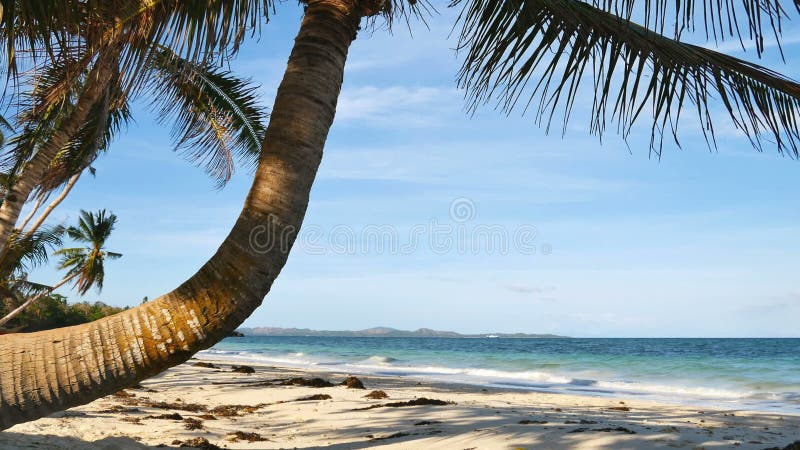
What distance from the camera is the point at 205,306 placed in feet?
10.9

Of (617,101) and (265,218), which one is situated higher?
(617,101)

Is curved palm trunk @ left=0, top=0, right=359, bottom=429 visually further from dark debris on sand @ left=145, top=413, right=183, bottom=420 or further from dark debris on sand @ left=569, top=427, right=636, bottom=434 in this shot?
dark debris on sand @ left=145, top=413, right=183, bottom=420

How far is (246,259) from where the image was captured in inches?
132

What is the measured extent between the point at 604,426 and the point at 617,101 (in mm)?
4393

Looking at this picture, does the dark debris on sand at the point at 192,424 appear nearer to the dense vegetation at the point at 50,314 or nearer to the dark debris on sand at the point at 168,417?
the dark debris on sand at the point at 168,417

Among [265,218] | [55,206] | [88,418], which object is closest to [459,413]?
[88,418]

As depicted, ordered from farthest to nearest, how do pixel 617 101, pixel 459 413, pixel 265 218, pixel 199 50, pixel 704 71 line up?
pixel 459 413
pixel 617 101
pixel 704 71
pixel 199 50
pixel 265 218

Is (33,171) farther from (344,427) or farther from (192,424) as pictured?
(344,427)

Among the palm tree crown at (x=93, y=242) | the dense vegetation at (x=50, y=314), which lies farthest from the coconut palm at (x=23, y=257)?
the dense vegetation at (x=50, y=314)

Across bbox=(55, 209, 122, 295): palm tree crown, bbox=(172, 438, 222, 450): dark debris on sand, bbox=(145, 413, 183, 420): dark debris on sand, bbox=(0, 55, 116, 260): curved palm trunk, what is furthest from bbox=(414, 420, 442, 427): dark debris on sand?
bbox=(55, 209, 122, 295): palm tree crown

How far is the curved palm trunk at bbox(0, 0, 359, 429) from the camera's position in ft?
10.4

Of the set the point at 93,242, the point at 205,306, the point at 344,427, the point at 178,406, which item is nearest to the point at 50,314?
the point at 93,242

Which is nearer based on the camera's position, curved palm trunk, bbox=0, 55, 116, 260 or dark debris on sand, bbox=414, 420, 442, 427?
curved palm trunk, bbox=0, 55, 116, 260

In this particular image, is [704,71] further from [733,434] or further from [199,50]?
[733,434]
